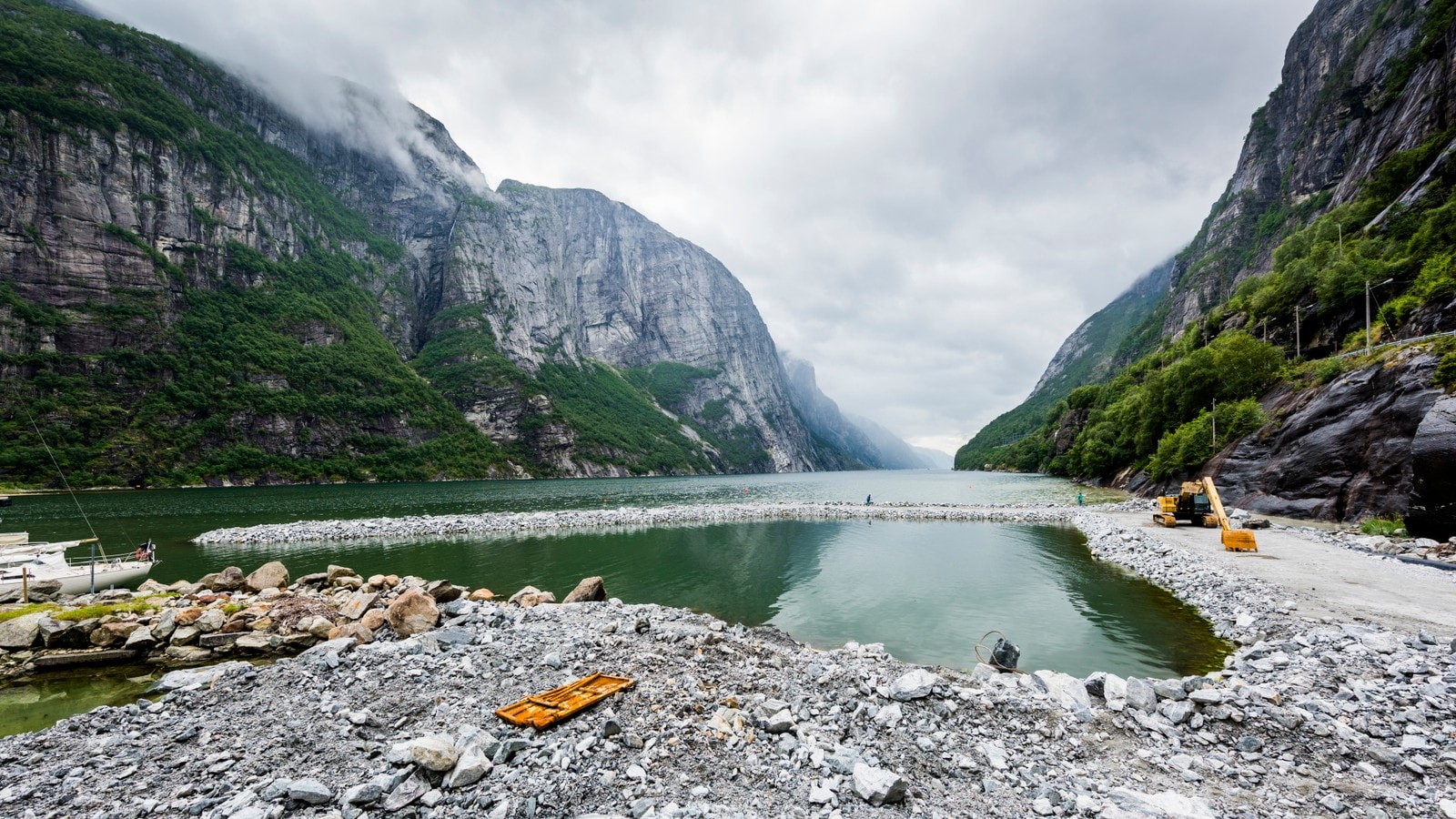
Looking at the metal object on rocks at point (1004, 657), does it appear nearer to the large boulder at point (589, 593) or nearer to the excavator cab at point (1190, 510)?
the large boulder at point (589, 593)

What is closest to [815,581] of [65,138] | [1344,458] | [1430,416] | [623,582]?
[623,582]

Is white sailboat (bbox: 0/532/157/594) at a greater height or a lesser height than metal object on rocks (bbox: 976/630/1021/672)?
lesser

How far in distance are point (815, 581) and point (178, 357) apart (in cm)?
12516

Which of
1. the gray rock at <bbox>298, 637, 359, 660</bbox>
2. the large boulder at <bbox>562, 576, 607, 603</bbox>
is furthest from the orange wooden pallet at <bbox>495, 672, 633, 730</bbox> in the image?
the large boulder at <bbox>562, 576, 607, 603</bbox>

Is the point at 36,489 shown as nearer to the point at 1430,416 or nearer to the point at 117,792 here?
the point at 117,792

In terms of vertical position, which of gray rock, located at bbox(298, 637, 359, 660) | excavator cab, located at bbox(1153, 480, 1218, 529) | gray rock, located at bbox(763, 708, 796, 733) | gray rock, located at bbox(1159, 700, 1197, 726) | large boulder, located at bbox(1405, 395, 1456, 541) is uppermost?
large boulder, located at bbox(1405, 395, 1456, 541)

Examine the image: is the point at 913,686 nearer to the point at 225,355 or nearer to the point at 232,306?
the point at 225,355

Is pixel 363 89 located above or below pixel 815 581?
above

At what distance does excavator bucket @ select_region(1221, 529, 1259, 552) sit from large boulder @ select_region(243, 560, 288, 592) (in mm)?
34058

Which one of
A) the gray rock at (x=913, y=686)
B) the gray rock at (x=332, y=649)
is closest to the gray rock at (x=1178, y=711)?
the gray rock at (x=913, y=686)

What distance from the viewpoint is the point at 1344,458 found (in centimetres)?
2361

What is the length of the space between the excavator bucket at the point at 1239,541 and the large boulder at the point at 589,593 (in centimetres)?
2317

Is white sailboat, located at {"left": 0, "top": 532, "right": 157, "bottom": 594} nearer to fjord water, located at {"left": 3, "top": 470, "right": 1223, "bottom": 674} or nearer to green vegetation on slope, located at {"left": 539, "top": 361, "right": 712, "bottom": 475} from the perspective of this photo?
fjord water, located at {"left": 3, "top": 470, "right": 1223, "bottom": 674}

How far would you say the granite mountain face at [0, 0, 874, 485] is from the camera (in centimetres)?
8100
